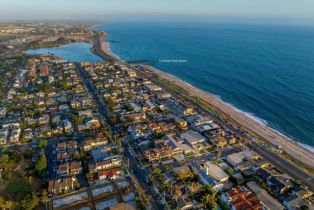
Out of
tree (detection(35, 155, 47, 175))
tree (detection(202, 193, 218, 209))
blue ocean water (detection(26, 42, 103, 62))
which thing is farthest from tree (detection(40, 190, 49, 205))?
blue ocean water (detection(26, 42, 103, 62))

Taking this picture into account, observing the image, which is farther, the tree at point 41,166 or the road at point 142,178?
the tree at point 41,166

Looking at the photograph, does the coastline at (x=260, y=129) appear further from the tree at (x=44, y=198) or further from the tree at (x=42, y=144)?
the tree at (x=44, y=198)

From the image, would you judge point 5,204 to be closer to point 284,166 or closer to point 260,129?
point 284,166

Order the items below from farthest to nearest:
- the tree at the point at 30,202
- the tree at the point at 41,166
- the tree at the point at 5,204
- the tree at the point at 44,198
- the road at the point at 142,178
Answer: the tree at the point at 41,166
the road at the point at 142,178
the tree at the point at 44,198
the tree at the point at 30,202
the tree at the point at 5,204

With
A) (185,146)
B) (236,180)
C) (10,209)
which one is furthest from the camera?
(185,146)

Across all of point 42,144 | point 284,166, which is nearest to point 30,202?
point 42,144

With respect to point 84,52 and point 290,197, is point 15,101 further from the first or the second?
point 84,52

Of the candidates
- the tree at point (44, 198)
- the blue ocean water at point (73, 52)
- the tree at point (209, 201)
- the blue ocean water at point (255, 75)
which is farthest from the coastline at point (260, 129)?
the blue ocean water at point (73, 52)

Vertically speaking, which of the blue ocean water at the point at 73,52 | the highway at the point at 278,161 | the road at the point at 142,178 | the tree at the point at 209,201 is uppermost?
the blue ocean water at the point at 73,52

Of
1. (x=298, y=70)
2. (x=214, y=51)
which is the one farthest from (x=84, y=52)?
Result: (x=298, y=70)
